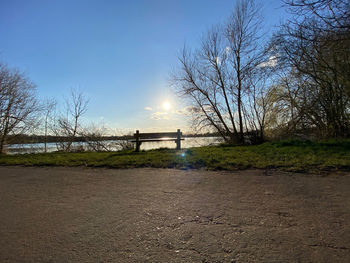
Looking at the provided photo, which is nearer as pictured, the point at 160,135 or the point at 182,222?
the point at 182,222

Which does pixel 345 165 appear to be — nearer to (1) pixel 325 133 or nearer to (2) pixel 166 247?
(2) pixel 166 247

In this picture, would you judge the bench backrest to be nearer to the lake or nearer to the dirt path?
the lake

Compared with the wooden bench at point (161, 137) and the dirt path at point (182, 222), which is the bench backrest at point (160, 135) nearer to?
the wooden bench at point (161, 137)

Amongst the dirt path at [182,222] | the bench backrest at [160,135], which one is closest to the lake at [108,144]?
the bench backrest at [160,135]

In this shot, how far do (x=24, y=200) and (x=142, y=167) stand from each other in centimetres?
291

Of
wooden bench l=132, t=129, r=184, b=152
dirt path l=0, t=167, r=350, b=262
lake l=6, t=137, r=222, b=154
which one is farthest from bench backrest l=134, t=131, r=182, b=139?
dirt path l=0, t=167, r=350, b=262

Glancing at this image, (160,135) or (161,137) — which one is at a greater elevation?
(160,135)

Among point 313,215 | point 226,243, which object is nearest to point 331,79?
point 313,215

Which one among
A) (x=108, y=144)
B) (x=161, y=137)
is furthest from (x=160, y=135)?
(x=108, y=144)

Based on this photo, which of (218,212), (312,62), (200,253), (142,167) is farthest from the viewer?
(312,62)

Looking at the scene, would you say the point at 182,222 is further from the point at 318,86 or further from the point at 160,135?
the point at 318,86

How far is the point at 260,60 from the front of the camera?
38.9ft

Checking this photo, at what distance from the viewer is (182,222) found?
6.68ft

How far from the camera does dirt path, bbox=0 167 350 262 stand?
1.52 meters
